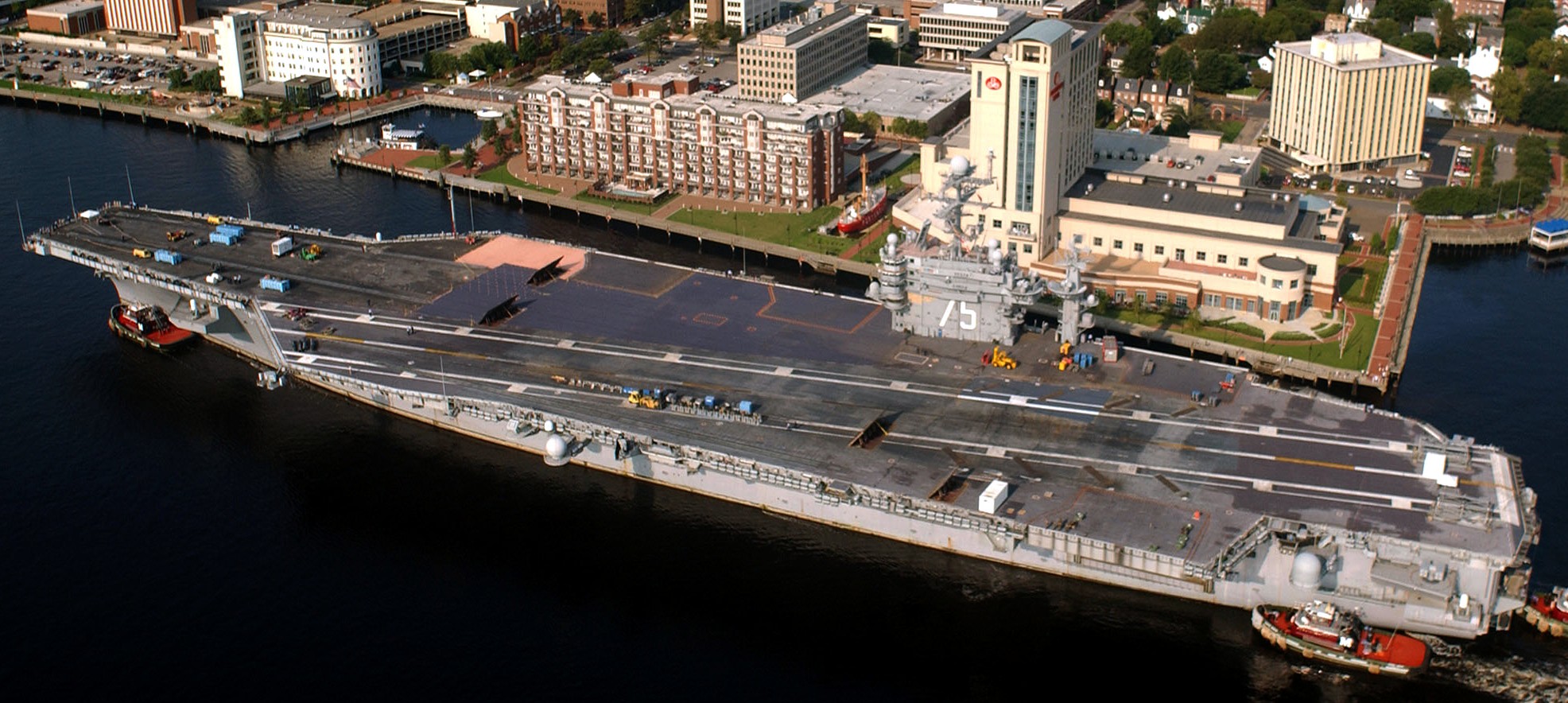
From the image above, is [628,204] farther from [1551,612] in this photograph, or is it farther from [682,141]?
[1551,612]

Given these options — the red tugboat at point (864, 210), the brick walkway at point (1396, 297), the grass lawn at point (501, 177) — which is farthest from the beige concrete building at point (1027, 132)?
the grass lawn at point (501, 177)

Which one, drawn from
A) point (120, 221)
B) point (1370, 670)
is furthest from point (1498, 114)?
point (120, 221)

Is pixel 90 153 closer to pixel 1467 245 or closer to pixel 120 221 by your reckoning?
pixel 120 221

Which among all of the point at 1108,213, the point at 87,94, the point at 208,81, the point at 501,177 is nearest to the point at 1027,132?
the point at 1108,213

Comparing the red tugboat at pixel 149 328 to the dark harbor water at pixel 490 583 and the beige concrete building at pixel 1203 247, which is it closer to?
the dark harbor water at pixel 490 583

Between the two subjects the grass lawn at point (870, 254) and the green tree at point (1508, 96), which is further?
the green tree at point (1508, 96)

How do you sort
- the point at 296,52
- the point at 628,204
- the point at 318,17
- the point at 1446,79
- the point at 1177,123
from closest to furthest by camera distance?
the point at 628,204 → the point at 1177,123 → the point at 1446,79 → the point at 296,52 → the point at 318,17

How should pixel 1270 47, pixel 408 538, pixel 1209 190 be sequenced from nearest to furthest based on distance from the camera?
1. pixel 408 538
2. pixel 1209 190
3. pixel 1270 47
